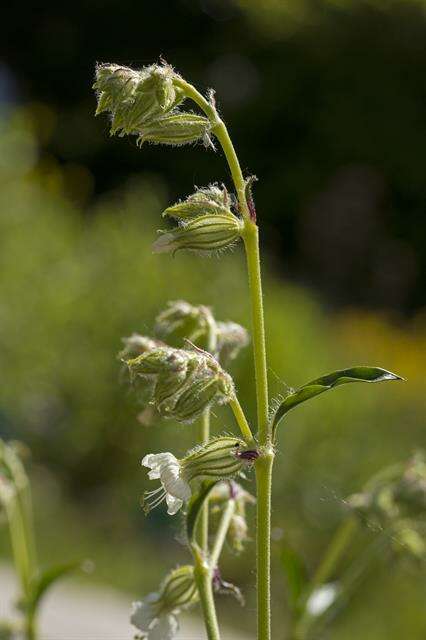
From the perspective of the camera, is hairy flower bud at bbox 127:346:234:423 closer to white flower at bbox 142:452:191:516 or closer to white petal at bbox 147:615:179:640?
white flower at bbox 142:452:191:516

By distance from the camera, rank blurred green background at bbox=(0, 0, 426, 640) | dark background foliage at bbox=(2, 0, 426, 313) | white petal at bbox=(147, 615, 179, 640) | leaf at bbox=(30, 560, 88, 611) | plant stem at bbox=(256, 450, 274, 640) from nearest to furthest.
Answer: plant stem at bbox=(256, 450, 274, 640) < white petal at bbox=(147, 615, 179, 640) < leaf at bbox=(30, 560, 88, 611) < blurred green background at bbox=(0, 0, 426, 640) < dark background foliage at bbox=(2, 0, 426, 313)

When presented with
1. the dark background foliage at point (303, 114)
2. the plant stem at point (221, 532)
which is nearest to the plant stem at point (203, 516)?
the plant stem at point (221, 532)

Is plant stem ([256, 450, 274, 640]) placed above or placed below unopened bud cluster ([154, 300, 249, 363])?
below

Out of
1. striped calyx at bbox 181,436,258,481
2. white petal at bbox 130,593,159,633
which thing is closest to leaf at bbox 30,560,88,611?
white petal at bbox 130,593,159,633

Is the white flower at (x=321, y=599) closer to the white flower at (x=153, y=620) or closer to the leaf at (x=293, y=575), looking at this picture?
the leaf at (x=293, y=575)

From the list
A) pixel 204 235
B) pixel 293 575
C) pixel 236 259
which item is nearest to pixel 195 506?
pixel 204 235

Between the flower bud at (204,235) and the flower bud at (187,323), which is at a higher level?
the flower bud at (204,235)

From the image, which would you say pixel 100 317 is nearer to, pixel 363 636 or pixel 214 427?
pixel 214 427
